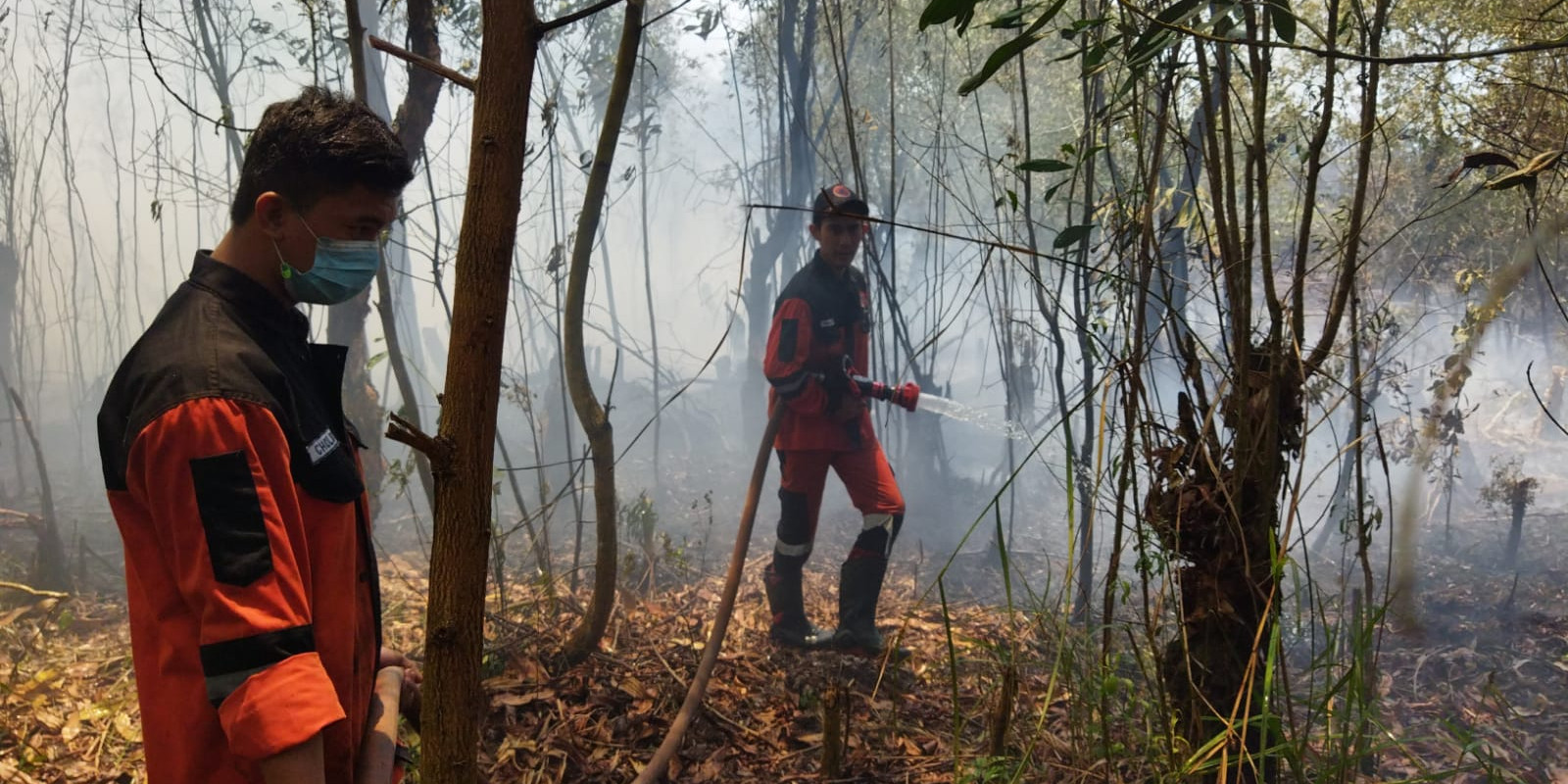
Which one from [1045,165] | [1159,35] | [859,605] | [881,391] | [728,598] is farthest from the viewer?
[859,605]

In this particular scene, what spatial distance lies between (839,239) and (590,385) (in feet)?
4.57

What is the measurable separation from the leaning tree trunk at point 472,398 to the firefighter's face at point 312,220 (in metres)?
0.34

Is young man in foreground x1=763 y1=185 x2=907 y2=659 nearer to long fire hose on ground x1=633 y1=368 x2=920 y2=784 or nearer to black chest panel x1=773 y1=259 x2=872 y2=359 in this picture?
black chest panel x1=773 y1=259 x2=872 y2=359

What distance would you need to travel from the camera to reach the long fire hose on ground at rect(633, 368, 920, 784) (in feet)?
7.98

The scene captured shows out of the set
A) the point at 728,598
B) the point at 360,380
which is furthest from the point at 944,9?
the point at 360,380

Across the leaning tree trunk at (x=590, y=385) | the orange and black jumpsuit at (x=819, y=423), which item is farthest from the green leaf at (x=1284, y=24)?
the orange and black jumpsuit at (x=819, y=423)

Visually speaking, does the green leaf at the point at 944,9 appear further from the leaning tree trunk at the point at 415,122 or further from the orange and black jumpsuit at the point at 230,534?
the leaning tree trunk at the point at 415,122

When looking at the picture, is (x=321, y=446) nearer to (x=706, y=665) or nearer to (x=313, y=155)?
(x=313, y=155)

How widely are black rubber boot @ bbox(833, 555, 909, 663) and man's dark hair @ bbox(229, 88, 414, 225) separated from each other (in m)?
2.95

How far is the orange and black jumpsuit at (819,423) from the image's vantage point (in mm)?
3641

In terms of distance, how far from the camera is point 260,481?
1.02m

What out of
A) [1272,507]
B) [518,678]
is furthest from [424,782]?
[518,678]

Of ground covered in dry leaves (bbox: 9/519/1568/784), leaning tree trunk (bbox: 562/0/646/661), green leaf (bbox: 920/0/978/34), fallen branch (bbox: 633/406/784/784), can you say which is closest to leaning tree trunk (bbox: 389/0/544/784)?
green leaf (bbox: 920/0/978/34)

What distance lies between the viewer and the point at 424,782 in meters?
0.96
